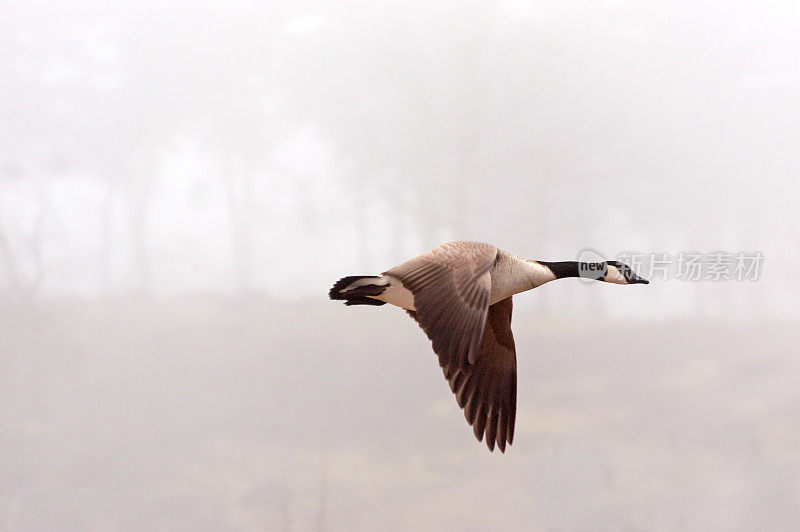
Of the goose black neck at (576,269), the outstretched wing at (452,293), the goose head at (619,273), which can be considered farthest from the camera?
the goose head at (619,273)

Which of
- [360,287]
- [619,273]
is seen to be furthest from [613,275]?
[360,287]

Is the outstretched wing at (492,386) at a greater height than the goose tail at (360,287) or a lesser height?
lesser

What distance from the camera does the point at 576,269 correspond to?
3527mm

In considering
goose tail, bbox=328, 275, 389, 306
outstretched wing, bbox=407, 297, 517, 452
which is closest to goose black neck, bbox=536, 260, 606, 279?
outstretched wing, bbox=407, 297, 517, 452

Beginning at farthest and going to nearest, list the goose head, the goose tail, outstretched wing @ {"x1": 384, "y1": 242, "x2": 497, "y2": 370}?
the goose head < the goose tail < outstretched wing @ {"x1": 384, "y1": 242, "x2": 497, "y2": 370}

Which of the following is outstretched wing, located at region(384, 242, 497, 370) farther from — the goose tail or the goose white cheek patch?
Answer: the goose white cheek patch

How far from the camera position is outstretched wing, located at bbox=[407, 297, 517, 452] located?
12.0 feet

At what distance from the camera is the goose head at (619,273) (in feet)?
11.9

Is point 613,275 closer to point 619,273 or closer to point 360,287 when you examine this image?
point 619,273

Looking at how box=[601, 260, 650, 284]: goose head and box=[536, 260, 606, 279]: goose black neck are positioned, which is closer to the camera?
box=[536, 260, 606, 279]: goose black neck

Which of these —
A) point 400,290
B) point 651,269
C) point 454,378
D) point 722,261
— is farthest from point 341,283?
point 722,261

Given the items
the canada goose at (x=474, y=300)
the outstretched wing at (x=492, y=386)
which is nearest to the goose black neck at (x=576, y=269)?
the canada goose at (x=474, y=300)

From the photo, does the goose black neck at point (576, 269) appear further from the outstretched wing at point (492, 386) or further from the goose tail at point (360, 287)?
the goose tail at point (360, 287)

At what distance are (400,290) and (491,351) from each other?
870 millimetres
